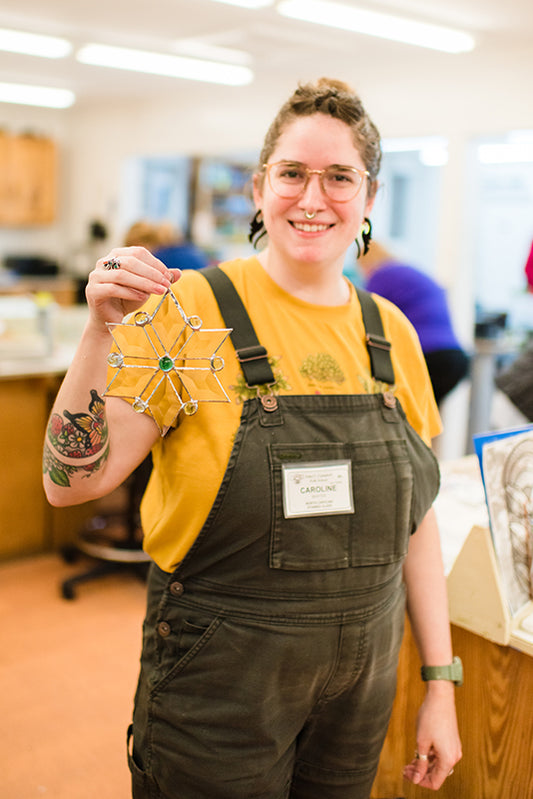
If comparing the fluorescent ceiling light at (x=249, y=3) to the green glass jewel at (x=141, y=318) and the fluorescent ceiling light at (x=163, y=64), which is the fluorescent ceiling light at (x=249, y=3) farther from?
the green glass jewel at (x=141, y=318)

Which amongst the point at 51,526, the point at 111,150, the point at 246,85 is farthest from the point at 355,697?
the point at 111,150

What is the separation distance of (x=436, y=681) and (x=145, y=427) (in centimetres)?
71

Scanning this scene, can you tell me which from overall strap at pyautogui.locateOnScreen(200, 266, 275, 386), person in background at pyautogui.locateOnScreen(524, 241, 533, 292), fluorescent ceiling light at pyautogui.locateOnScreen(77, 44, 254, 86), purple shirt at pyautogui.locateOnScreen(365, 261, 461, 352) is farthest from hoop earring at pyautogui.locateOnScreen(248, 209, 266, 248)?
fluorescent ceiling light at pyautogui.locateOnScreen(77, 44, 254, 86)

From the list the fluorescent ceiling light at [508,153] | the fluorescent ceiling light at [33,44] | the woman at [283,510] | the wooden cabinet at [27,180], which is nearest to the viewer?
the woman at [283,510]

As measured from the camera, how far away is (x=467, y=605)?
57.0 inches

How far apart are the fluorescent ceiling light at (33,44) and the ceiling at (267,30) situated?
0.12 metres

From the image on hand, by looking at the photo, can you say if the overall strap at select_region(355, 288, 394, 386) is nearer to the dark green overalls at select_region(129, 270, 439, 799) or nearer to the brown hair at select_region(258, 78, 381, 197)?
the dark green overalls at select_region(129, 270, 439, 799)

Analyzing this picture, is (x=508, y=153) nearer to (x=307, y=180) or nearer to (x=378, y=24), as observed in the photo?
(x=378, y=24)

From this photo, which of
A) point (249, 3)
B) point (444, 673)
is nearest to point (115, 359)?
point (444, 673)

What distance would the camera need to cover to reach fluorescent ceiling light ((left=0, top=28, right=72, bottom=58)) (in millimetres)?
5648

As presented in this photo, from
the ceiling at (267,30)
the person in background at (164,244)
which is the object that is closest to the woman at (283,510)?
the person in background at (164,244)

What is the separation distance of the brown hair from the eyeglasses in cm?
6

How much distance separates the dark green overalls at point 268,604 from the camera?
1.10 metres

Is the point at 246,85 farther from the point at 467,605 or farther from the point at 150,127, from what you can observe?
the point at 467,605
